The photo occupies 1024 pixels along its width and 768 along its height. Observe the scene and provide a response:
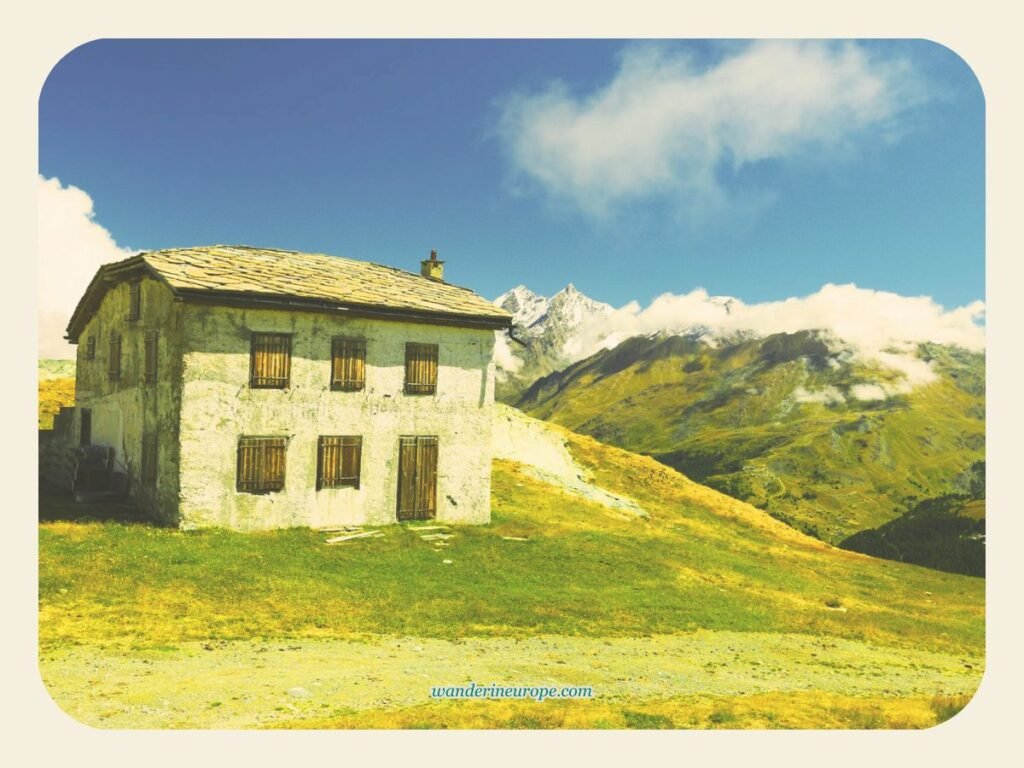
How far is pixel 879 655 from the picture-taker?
14.8 m

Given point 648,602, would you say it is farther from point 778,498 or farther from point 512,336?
point 778,498

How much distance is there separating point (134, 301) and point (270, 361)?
17.1 ft

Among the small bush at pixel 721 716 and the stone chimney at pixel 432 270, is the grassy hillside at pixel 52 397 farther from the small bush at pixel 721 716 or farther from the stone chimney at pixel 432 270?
the small bush at pixel 721 716

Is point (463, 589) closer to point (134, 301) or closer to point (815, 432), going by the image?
point (134, 301)

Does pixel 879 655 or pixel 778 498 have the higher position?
pixel 879 655

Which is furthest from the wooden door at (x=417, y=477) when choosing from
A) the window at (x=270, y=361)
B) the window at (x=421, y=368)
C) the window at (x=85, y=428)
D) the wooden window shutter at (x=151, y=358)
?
the window at (x=85, y=428)

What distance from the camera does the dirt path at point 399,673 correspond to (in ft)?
31.9

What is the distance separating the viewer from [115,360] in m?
21.2

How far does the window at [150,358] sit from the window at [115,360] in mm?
2585

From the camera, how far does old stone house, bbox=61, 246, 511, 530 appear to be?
1734 cm

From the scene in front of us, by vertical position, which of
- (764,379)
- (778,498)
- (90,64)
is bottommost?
(778,498)

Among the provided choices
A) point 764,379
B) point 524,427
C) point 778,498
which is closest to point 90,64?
point 524,427

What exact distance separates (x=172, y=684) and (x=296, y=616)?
290 cm

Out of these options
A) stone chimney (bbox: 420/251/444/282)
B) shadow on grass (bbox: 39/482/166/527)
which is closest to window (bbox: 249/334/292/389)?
shadow on grass (bbox: 39/482/166/527)
